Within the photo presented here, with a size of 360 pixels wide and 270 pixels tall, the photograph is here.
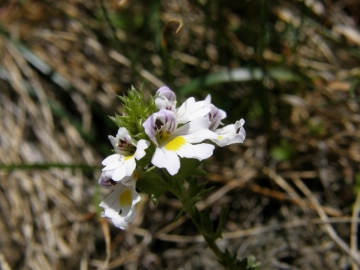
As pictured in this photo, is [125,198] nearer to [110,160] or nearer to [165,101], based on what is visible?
[110,160]

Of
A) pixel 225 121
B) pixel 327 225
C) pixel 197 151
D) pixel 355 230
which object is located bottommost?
pixel 355 230

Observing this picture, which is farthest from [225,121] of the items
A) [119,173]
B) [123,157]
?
[119,173]

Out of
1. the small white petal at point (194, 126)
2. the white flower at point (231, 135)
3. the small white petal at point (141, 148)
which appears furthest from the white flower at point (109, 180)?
the white flower at point (231, 135)

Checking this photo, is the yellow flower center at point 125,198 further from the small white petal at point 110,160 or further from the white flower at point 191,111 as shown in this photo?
the white flower at point 191,111

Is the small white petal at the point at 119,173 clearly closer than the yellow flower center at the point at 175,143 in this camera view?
Yes

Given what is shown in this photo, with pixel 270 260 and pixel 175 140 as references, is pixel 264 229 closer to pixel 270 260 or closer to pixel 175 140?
pixel 270 260

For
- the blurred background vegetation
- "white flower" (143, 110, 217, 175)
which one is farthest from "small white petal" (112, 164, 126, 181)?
the blurred background vegetation

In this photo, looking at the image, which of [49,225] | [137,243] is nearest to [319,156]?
[137,243]

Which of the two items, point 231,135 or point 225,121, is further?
point 225,121
